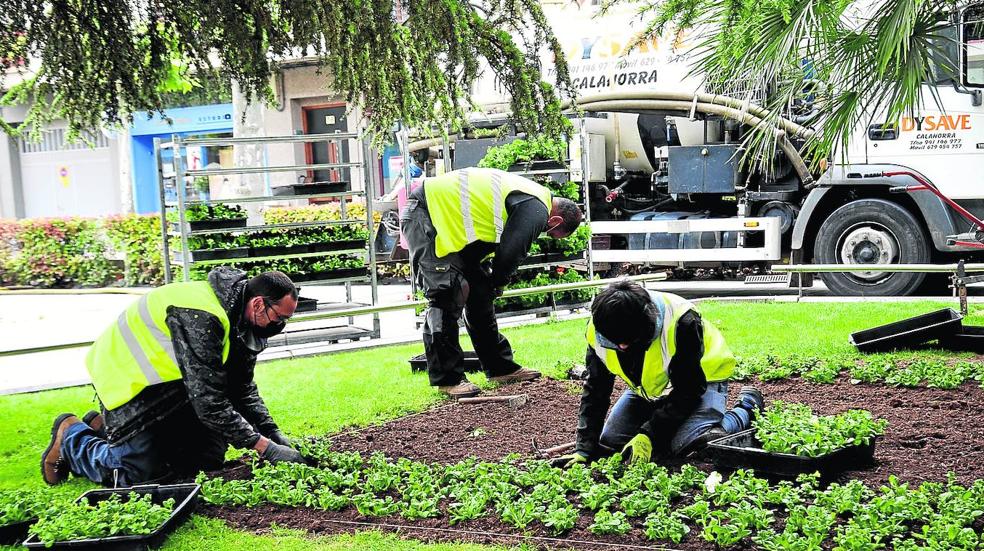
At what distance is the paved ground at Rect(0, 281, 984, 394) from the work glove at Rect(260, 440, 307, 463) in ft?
Answer: 13.6

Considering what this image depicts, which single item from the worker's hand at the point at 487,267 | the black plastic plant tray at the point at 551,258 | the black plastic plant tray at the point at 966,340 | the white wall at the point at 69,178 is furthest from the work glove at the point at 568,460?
A: the white wall at the point at 69,178

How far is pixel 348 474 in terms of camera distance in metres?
5.25

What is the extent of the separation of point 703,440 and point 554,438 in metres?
1.19

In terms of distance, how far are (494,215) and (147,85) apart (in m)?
2.52

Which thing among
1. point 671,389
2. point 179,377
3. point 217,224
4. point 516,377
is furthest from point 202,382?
point 217,224

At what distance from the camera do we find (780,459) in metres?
4.77

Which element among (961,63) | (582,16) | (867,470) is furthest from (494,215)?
(582,16)

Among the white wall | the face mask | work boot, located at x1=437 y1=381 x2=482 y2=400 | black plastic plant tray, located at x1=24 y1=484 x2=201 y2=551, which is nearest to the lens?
black plastic plant tray, located at x1=24 y1=484 x2=201 y2=551

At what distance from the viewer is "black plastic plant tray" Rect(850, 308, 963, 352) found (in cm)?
816

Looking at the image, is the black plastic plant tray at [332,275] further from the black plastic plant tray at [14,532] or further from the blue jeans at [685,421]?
the black plastic plant tray at [14,532]

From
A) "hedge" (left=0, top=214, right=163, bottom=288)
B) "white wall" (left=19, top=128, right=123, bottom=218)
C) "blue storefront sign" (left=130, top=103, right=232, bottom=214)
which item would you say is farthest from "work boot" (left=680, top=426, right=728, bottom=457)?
"white wall" (left=19, top=128, right=123, bottom=218)

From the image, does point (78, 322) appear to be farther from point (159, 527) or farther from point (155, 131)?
point (155, 131)

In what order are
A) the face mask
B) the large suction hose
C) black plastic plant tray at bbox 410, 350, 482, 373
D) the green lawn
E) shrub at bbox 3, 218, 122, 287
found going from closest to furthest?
the face mask, the green lawn, black plastic plant tray at bbox 410, 350, 482, 373, the large suction hose, shrub at bbox 3, 218, 122, 287

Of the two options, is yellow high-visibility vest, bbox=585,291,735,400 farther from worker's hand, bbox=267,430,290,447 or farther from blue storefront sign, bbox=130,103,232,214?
blue storefront sign, bbox=130,103,232,214
